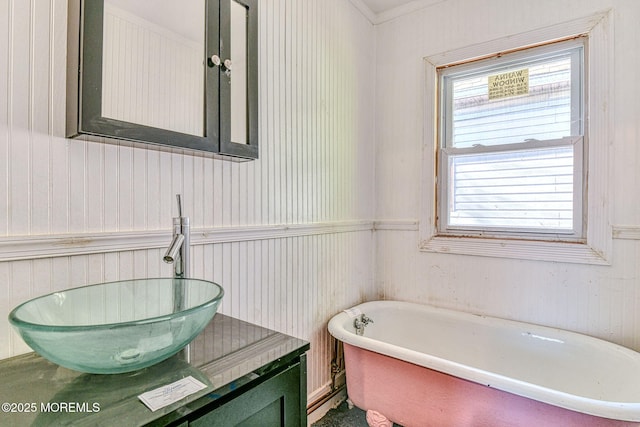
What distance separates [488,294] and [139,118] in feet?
6.49

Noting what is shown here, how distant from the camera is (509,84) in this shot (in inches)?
76.9

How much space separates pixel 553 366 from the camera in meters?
1.64

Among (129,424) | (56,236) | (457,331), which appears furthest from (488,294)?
(56,236)

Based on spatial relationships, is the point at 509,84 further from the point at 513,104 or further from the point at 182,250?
the point at 182,250

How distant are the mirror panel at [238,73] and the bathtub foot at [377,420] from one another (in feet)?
4.63

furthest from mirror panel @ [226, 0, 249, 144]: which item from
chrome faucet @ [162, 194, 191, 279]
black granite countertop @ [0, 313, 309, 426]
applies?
black granite countertop @ [0, 313, 309, 426]

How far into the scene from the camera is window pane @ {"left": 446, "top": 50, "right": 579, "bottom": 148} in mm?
1811

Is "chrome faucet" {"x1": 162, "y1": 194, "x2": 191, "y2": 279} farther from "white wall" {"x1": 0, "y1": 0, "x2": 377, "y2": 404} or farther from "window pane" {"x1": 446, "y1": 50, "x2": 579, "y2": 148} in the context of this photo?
"window pane" {"x1": 446, "y1": 50, "x2": 579, "y2": 148}

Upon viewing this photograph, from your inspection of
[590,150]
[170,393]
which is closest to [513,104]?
[590,150]

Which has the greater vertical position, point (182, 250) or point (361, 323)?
point (182, 250)

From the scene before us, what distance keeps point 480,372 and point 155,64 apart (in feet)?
5.35

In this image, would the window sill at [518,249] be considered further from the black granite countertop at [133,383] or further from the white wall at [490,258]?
the black granite countertop at [133,383]

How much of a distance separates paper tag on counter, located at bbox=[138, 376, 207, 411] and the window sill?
177 cm

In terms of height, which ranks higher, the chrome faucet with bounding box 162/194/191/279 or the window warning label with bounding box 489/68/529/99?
the window warning label with bounding box 489/68/529/99
